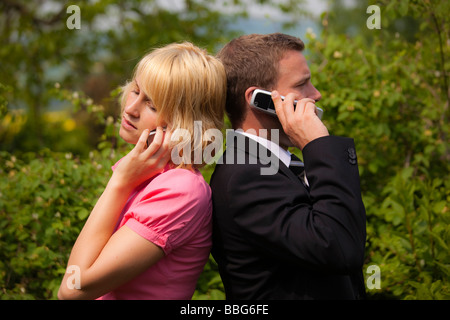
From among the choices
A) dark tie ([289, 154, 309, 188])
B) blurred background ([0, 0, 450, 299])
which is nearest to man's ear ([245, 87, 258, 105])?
dark tie ([289, 154, 309, 188])

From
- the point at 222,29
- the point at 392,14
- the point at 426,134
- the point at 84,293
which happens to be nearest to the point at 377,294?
the point at 426,134

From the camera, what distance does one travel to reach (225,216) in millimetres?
1495

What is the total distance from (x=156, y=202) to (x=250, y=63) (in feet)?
1.94

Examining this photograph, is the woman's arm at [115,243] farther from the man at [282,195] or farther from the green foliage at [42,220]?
the green foliage at [42,220]

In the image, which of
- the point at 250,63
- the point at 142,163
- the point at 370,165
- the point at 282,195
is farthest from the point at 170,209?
the point at 370,165

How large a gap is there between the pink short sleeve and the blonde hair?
0.30ft

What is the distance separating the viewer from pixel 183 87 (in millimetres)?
1505

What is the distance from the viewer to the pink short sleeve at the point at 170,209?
4.54ft

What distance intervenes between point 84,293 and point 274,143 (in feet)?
2.54

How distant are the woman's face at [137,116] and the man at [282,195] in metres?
0.28

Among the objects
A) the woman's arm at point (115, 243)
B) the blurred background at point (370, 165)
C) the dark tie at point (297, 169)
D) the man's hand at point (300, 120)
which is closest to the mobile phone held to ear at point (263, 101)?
the man's hand at point (300, 120)

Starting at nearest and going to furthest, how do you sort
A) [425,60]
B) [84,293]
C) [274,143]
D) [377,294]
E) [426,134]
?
[84,293] → [274,143] → [377,294] → [426,134] → [425,60]

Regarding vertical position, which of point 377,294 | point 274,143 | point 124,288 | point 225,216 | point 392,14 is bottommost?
point 377,294

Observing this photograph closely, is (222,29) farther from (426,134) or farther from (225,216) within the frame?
(225,216)
